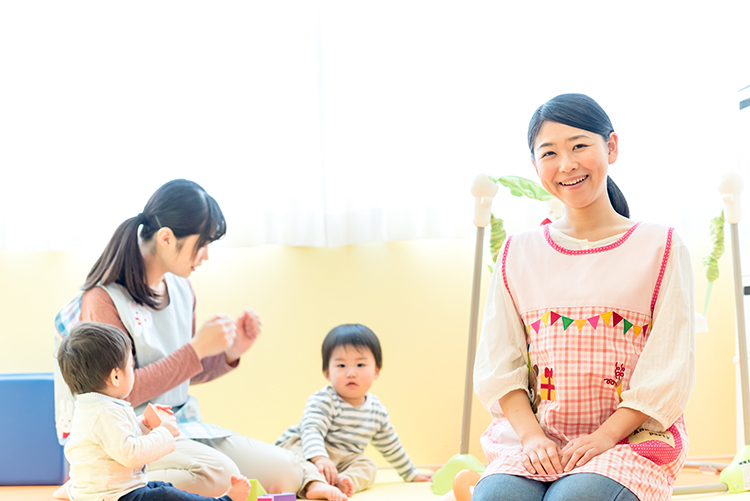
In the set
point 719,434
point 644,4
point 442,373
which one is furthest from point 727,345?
point 644,4

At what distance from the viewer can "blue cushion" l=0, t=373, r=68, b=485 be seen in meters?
1.55

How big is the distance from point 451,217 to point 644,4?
0.78 meters

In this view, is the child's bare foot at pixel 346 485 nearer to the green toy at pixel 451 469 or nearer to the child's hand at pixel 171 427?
the green toy at pixel 451 469

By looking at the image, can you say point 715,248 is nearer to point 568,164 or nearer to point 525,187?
point 525,187

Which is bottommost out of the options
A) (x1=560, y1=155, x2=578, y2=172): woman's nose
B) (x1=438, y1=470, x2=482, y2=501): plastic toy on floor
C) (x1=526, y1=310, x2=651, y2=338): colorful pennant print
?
(x1=438, y1=470, x2=482, y2=501): plastic toy on floor

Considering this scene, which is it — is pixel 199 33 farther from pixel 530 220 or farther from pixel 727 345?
pixel 727 345

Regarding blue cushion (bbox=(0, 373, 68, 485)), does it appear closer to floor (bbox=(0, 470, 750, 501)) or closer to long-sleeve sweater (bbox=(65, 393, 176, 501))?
floor (bbox=(0, 470, 750, 501))

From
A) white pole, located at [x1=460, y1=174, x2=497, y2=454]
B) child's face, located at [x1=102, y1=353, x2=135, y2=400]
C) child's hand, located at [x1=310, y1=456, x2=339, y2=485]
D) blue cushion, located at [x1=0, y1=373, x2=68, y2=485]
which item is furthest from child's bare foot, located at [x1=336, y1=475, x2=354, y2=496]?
blue cushion, located at [x1=0, y1=373, x2=68, y2=485]

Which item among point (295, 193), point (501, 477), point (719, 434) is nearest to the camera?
point (501, 477)

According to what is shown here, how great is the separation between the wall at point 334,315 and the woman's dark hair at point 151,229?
415 millimetres

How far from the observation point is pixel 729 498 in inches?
53.5

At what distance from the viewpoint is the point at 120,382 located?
1105mm

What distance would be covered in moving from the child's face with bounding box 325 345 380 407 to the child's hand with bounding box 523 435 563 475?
2.51 ft

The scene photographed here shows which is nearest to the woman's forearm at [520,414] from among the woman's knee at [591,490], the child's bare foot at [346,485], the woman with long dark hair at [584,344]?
the woman with long dark hair at [584,344]
